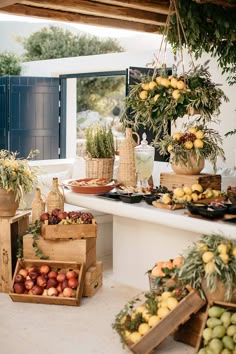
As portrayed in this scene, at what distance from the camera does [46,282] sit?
15.8 feet

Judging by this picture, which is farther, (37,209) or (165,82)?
(37,209)

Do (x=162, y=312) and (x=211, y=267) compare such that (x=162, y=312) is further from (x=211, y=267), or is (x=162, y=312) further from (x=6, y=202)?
(x=6, y=202)

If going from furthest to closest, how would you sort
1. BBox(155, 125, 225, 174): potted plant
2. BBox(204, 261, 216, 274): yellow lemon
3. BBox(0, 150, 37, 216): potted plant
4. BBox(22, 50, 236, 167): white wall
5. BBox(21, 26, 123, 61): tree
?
BBox(21, 26, 123, 61): tree, BBox(22, 50, 236, 167): white wall, BBox(0, 150, 37, 216): potted plant, BBox(155, 125, 225, 174): potted plant, BBox(204, 261, 216, 274): yellow lemon

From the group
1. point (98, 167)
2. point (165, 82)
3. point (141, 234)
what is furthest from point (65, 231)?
point (165, 82)

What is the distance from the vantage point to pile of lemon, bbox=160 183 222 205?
15.0ft

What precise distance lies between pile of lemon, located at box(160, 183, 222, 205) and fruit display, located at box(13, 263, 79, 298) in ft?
3.06

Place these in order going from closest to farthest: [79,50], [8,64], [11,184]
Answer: [11,184]
[8,64]
[79,50]

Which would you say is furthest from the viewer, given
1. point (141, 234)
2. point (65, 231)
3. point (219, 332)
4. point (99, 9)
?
point (99, 9)

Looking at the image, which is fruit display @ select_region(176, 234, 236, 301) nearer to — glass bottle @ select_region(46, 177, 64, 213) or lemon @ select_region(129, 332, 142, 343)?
lemon @ select_region(129, 332, 142, 343)

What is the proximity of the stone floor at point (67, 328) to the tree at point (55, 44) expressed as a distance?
803 inches

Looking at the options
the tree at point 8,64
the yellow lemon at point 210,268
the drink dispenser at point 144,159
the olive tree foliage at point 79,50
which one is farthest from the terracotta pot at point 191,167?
the olive tree foliage at point 79,50

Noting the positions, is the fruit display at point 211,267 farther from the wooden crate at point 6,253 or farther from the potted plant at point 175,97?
the wooden crate at point 6,253

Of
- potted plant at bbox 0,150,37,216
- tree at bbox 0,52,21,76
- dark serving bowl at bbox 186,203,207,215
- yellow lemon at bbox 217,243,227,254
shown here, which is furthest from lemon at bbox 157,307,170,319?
tree at bbox 0,52,21,76

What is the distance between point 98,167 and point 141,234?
0.73 m
